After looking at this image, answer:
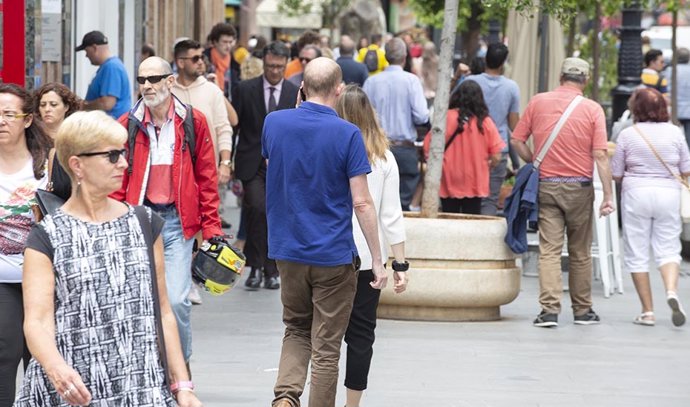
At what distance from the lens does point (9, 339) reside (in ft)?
18.8

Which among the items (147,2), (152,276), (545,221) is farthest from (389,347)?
(147,2)

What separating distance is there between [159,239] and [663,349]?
5.85 metres

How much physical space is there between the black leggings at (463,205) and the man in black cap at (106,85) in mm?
2807

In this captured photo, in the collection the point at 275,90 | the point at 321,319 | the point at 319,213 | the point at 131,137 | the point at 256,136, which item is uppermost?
the point at 131,137

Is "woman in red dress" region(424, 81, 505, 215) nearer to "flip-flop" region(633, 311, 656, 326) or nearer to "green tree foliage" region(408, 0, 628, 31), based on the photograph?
"green tree foliage" region(408, 0, 628, 31)

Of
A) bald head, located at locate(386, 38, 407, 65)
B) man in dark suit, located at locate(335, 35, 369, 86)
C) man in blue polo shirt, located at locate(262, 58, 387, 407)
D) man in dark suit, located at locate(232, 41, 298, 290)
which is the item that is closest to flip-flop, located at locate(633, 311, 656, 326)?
man in dark suit, located at locate(232, 41, 298, 290)

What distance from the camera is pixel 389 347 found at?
→ 362 inches

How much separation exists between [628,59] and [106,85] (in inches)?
344

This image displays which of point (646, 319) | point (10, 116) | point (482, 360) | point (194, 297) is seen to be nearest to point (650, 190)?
point (646, 319)

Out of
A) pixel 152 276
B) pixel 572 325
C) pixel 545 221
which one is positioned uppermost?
pixel 152 276

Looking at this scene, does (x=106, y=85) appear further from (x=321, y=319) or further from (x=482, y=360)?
(x=321, y=319)

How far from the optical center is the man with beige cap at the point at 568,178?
1006 cm

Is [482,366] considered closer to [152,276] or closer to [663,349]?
[663,349]

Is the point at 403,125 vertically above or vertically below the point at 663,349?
above
